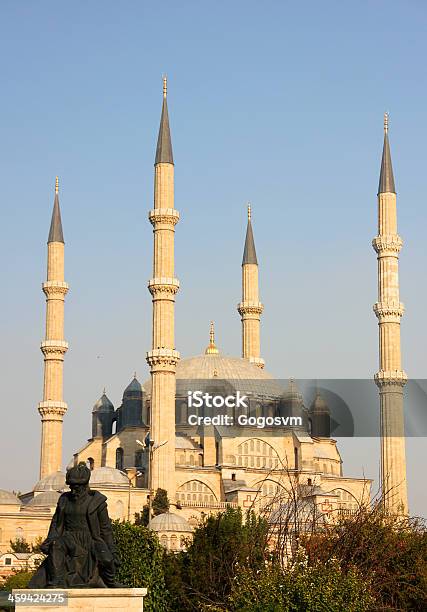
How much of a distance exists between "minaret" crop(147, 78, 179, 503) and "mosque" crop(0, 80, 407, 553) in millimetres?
52

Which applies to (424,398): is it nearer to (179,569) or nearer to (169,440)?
(169,440)

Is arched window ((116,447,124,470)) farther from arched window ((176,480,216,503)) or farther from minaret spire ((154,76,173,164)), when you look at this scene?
minaret spire ((154,76,173,164))

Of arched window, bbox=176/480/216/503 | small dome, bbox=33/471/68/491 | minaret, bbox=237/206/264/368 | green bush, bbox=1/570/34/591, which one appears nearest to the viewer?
green bush, bbox=1/570/34/591

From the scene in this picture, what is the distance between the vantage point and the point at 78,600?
14.5m

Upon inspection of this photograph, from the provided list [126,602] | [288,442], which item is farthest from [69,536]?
[288,442]

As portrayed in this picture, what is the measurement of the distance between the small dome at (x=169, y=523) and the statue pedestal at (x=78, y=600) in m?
37.2

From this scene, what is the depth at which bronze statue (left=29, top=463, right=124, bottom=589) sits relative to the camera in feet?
48.5

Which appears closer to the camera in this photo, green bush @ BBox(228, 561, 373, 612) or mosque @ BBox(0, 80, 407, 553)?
green bush @ BBox(228, 561, 373, 612)

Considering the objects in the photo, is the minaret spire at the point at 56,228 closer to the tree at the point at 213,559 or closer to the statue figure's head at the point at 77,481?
the tree at the point at 213,559

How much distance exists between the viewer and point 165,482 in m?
55.3

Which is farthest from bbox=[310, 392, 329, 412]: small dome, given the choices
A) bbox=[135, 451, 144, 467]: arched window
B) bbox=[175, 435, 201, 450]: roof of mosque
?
bbox=[135, 451, 144, 467]: arched window

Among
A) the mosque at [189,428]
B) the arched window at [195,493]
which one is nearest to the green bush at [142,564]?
the mosque at [189,428]

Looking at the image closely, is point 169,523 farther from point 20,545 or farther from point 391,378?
point 391,378

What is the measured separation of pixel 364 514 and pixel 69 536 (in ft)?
61.2
